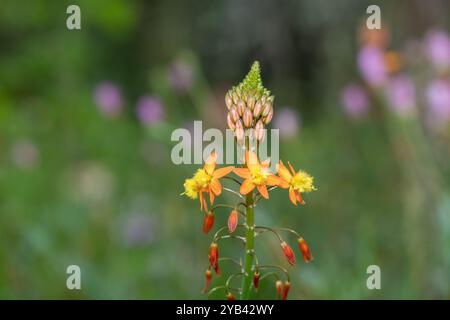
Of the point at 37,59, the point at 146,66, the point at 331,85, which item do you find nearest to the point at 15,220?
the point at 331,85

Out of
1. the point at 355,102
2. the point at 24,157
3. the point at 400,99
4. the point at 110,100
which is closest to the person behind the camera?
the point at 400,99

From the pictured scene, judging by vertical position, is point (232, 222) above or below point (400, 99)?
below

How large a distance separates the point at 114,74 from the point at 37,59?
1.93 meters

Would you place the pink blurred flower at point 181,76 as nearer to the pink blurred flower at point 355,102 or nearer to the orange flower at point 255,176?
the pink blurred flower at point 355,102

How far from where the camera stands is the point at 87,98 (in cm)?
598

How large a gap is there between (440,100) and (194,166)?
91 centimetres

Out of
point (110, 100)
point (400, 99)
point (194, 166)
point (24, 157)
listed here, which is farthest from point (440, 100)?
point (24, 157)

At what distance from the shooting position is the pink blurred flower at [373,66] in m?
2.78

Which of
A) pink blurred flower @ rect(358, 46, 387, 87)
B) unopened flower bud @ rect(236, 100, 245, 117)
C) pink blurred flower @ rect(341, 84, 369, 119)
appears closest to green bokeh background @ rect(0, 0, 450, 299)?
pink blurred flower @ rect(358, 46, 387, 87)

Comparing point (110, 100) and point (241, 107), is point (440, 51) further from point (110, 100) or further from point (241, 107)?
point (241, 107)

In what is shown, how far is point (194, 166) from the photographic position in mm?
2971

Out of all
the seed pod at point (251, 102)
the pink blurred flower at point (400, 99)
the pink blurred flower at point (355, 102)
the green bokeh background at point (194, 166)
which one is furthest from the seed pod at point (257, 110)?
the pink blurred flower at point (355, 102)

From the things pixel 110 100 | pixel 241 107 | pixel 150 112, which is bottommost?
pixel 241 107
